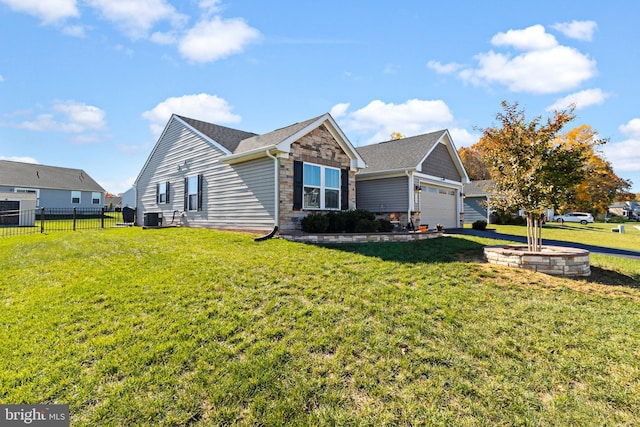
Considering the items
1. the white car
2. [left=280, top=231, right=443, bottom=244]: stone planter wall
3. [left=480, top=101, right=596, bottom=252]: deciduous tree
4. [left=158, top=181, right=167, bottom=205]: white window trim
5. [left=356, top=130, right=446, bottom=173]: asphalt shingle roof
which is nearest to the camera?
[left=480, top=101, right=596, bottom=252]: deciduous tree

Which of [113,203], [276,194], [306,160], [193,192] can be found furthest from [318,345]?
[113,203]

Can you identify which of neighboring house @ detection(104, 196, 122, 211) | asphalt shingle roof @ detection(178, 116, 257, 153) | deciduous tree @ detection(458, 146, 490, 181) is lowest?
neighboring house @ detection(104, 196, 122, 211)

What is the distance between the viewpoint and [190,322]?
170 inches

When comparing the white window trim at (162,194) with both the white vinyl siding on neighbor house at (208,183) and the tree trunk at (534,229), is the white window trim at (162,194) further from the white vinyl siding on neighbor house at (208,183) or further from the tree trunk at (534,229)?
the tree trunk at (534,229)

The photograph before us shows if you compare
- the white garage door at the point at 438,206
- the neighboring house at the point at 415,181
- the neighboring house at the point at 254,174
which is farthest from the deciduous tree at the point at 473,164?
the neighboring house at the point at 254,174

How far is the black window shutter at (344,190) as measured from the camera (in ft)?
40.9

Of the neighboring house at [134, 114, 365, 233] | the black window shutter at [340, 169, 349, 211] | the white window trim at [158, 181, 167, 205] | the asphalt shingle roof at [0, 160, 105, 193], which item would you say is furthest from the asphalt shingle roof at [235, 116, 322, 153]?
the asphalt shingle roof at [0, 160, 105, 193]

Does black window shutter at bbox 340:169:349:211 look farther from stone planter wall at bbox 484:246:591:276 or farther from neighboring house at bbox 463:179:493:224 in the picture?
neighboring house at bbox 463:179:493:224

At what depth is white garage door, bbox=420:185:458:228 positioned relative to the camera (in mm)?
16344

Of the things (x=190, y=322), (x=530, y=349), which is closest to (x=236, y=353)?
(x=190, y=322)

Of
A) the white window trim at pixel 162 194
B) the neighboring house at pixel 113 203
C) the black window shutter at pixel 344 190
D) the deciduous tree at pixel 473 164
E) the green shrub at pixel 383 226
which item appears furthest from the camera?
the deciduous tree at pixel 473 164

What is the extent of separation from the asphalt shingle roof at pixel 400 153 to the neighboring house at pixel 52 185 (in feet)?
102

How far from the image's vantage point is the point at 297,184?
10.9m

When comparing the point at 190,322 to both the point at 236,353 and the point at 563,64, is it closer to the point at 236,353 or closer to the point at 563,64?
the point at 236,353
